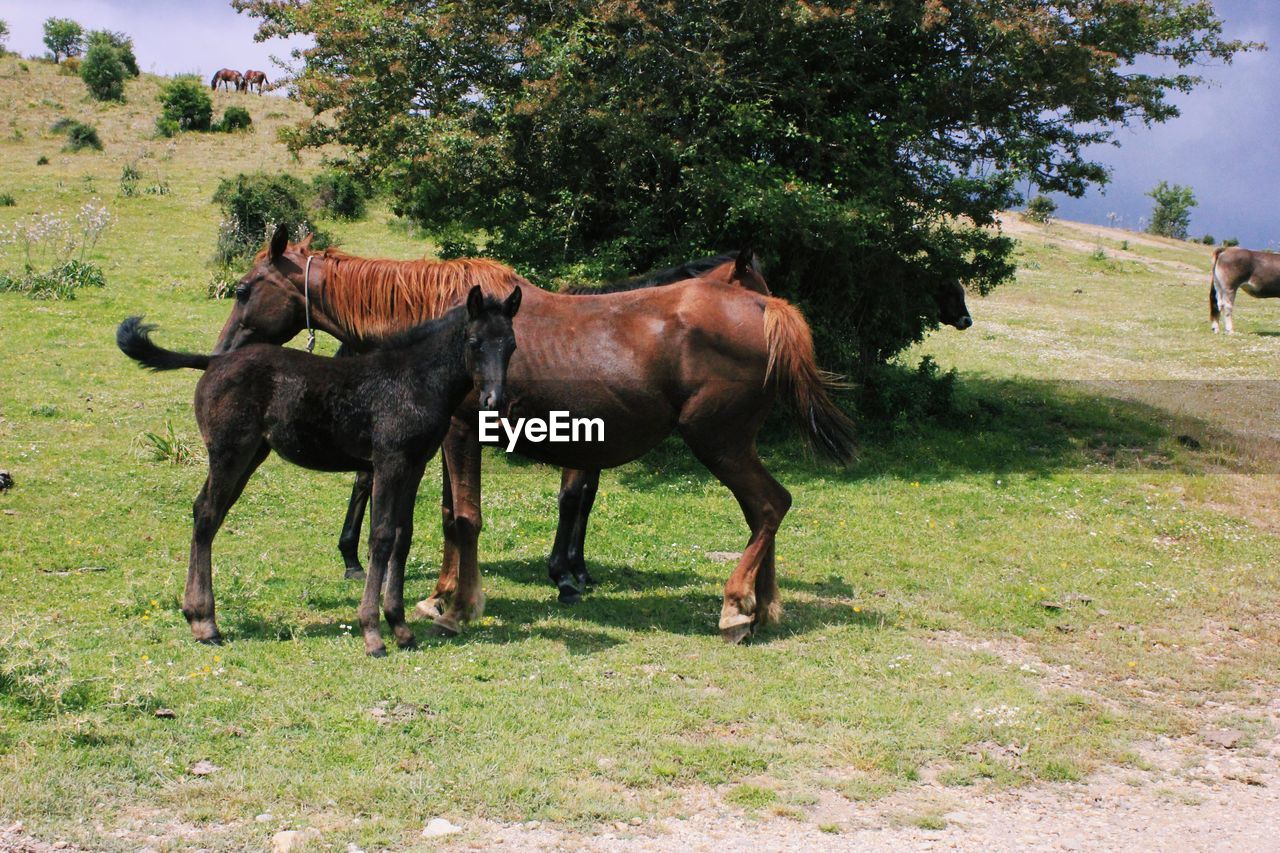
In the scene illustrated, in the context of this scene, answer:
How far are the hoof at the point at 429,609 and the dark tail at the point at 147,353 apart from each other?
7.68ft

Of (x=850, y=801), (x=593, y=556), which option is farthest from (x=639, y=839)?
(x=593, y=556)

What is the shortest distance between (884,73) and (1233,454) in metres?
7.08

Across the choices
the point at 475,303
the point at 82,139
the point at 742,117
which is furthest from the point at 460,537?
the point at 82,139

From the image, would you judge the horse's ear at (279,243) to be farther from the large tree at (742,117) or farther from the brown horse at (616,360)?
the large tree at (742,117)

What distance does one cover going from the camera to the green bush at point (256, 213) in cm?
2420

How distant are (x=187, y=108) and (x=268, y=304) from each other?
133ft

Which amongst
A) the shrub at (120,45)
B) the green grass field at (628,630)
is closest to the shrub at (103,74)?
the shrub at (120,45)

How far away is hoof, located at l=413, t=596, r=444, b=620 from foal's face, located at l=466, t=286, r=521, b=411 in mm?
2015

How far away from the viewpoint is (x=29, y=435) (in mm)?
12883

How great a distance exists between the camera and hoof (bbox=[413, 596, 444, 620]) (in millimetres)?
8180

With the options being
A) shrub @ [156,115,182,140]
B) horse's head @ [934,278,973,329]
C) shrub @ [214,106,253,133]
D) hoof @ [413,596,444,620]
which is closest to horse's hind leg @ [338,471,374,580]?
hoof @ [413,596,444,620]

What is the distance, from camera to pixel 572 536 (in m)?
9.46

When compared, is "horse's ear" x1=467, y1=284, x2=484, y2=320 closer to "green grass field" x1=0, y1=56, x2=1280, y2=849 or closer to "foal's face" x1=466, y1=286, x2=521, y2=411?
"foal's face" x1=466, y1=286, x2=521, y2=411

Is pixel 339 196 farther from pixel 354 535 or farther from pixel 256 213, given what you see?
pixel 354 535
